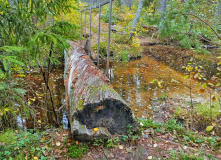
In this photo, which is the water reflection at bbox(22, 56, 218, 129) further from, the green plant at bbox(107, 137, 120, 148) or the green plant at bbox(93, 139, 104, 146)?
the green plant at bbox(107, 137, 120, 148)

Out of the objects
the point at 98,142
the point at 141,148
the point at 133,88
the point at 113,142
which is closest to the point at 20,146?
the point at 98,142

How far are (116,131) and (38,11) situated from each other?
2.58 m

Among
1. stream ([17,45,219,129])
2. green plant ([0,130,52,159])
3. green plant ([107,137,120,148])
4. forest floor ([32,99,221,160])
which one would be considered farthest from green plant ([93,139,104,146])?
stream ([17,45,219,129])

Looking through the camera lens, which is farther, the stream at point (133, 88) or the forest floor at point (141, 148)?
the stream at point (133, 88)

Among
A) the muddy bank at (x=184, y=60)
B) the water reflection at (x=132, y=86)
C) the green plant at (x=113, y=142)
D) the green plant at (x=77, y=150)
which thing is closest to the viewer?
the green plant at (x=77, y=150)

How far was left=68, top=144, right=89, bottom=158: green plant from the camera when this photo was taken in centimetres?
271

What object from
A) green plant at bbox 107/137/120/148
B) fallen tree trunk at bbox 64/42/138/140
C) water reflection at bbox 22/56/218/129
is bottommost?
water reflection at bbox 22/56/218/129

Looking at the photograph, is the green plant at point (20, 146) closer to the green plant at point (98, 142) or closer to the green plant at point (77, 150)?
the green plant at point (77, 150)

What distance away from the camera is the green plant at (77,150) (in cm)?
271

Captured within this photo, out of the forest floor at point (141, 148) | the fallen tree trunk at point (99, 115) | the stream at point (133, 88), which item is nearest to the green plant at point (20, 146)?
the forest floor at point (141, 148)

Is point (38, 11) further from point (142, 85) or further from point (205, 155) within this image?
point (142, 85)

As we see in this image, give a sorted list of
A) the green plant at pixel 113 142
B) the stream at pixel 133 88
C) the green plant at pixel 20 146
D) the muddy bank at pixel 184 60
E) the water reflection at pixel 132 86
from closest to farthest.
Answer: the green plant at pixel 20 146, the green plant at pixel 113 142, the stream at pixel 133 88, the water reflection at pixel 132 86, the muddy bank at pixel 184 60

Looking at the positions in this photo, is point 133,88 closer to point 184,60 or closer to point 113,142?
point 113,142

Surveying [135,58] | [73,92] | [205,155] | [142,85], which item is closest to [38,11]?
[73,92]
